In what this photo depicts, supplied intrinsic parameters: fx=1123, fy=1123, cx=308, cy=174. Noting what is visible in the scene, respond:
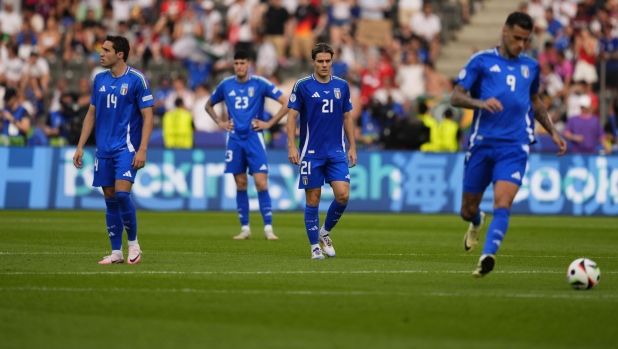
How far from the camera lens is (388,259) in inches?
491

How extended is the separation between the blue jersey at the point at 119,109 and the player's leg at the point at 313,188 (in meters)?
1.89

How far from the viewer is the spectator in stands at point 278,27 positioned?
99.5 feet

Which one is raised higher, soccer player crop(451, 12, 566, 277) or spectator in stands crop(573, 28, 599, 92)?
spectator in stands crop(573, 28, 599, 92)

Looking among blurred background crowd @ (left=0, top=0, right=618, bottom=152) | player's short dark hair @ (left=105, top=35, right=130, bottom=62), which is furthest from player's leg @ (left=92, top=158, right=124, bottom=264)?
blurred background crowd @ (left=0, top=0, right=618, bottom=152)

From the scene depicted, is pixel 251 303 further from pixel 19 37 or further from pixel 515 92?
pixel 19 37

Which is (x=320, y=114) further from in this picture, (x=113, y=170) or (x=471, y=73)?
(x=471, y=73)

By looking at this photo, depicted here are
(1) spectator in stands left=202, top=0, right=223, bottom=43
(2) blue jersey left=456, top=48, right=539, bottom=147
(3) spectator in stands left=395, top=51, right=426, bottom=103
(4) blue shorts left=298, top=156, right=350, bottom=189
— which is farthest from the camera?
(1) spectator in stands left=202, top=0, right=223, bottom=43

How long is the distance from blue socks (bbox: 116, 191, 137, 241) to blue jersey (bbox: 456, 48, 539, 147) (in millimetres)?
3556

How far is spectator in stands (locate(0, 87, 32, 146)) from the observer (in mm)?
25469

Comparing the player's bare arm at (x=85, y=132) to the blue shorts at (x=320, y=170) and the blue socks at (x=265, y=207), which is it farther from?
the blue socks at (x=265, y=207)

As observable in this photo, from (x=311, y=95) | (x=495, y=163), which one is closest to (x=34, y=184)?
(x=311, y=95)

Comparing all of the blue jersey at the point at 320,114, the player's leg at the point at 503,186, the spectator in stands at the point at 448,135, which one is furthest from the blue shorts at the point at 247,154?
the spectator in stands at the point at 448,135

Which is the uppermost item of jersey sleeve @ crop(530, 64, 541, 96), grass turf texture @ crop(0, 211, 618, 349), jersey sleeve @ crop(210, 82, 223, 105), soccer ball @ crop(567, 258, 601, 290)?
jersey sleeve @ crop(210, 82, 223, 105)

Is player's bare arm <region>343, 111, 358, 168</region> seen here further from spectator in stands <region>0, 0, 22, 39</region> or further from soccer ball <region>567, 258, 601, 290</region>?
spectator in stands <region>0, 0, 22, 39</region>
